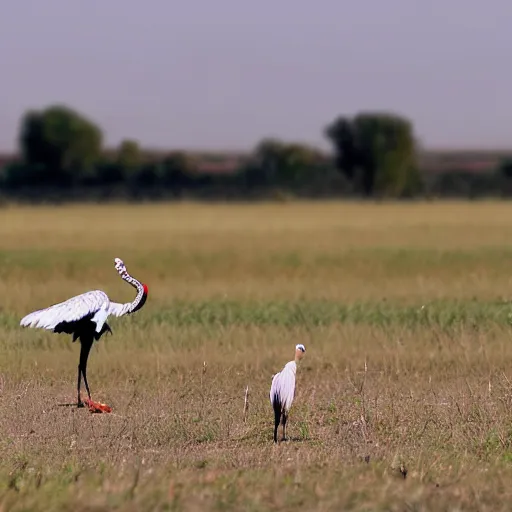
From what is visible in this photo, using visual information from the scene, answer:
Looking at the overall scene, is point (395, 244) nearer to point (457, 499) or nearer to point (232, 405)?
point (232, 405)

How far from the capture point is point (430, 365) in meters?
14.1

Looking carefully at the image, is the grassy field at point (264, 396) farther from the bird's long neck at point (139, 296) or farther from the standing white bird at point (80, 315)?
the bird's long neck at point (139, 296)

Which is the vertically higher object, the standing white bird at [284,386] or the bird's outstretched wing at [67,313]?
the bird's outstretched wing at [67,313]

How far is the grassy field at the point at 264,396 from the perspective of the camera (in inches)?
305

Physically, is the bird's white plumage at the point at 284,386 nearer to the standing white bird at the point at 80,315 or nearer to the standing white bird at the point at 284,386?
the standing white bird at the point at 284,386

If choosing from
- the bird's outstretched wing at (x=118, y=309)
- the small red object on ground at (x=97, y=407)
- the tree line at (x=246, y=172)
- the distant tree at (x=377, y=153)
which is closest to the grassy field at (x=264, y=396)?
the small red object on ground at (x=97, y=407)

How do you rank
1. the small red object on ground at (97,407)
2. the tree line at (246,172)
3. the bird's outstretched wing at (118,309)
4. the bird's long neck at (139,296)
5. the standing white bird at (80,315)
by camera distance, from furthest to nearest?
the tree line at (246,172) → the small red object on ground at (97,407) → the standing white bird at (80,315) → the bird's outstretched wing at (118,309) → the bird's long neck at (139,296)

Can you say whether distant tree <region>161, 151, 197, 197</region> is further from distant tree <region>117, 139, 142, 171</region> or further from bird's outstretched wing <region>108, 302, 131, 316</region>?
bird's outstretched wing <region>108, 302, 131, 316</region>

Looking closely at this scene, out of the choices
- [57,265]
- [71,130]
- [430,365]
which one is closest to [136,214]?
[57,265]

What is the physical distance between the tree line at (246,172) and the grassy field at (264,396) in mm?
74597

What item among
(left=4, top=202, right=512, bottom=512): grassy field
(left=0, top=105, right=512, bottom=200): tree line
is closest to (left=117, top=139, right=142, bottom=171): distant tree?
(left=0, top=105, right=512, bottom=200): tree line

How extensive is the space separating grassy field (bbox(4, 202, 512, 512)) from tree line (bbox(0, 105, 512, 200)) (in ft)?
245

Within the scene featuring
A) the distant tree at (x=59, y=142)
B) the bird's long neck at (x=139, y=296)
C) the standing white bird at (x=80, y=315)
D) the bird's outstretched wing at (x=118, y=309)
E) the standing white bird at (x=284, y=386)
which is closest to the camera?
the standing white bird at (x=284, y=386)

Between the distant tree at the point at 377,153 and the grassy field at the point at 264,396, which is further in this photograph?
the distant tree at the point at 377,153
